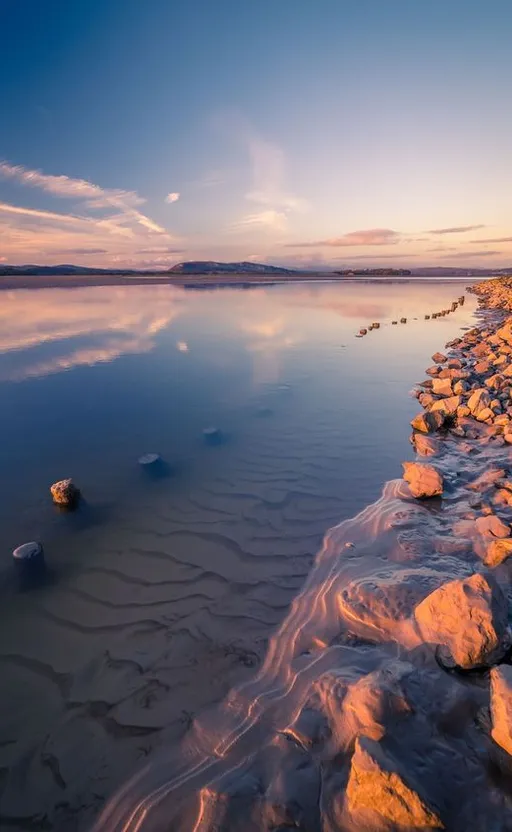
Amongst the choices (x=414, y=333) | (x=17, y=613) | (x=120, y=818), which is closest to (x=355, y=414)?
(x=17, y=613)

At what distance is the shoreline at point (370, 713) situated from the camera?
105 inches

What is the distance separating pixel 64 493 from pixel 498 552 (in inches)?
243

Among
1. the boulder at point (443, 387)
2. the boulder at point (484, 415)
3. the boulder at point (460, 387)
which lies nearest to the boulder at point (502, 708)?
the boulder at point (484, 415)

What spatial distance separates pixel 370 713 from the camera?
3129 millimetres

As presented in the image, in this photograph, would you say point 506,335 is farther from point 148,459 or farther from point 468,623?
point 468,623

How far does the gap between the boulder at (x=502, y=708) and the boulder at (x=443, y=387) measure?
991cm

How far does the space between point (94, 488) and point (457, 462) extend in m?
6.89

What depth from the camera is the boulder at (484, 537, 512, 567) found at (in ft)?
16.1

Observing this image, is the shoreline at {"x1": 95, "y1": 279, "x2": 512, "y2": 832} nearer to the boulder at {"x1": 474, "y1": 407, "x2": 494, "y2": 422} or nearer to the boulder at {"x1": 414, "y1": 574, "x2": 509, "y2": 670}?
the boulder at {"x1": 414, "y1": 574, "x2": 509, "y2": 670}

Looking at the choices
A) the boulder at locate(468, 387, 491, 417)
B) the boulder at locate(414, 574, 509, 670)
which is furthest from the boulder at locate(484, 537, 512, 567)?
the boulder at locate(468, 387, 491, 417)

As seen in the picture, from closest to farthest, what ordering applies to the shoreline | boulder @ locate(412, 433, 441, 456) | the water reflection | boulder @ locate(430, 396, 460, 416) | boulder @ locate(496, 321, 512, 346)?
the shoreline → boulder @ locate(412, 433, 441, 456) → boulder @ locate(430, 396, 460, 416) → the water reflection → boulder @ locate(496, 321, 512, 346)

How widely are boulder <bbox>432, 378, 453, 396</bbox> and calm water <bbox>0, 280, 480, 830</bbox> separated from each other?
0.91m

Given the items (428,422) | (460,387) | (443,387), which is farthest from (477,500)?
(443,387)

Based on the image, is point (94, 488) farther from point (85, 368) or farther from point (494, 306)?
point (494, 306)
